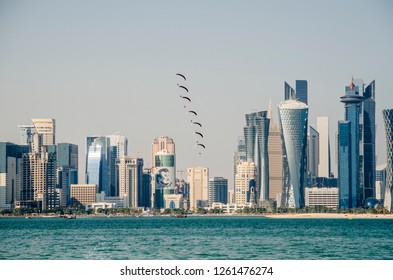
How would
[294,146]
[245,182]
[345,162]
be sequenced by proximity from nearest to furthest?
[294,146]
[345,162]
[245,182]

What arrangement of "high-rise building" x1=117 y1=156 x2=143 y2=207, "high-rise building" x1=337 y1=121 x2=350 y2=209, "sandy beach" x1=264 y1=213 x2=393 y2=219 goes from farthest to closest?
"high-rise building" x1=117 y1=156 x2=143 y2=207 < "high-rise building" x1=337 y1=121 x2=350 y2=209 < "sandy beach" x1=264 y1=213 x2=393 y2=219

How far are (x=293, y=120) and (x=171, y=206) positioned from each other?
116 ft

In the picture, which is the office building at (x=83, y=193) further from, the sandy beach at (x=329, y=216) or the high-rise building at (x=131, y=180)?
the sandy beach at (x=329, y=216)

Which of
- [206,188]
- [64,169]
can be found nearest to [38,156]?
[64,169]

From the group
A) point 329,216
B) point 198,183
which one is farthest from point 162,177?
point 329,216

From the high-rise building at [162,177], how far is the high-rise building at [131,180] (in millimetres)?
3148

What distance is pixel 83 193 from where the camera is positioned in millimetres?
168000

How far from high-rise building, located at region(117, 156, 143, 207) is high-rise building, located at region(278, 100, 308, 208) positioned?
3191 cm

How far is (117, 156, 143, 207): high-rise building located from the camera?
177250mm

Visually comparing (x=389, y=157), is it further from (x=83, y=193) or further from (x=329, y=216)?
(x=83, y=193)

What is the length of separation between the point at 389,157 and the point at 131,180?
201 ft

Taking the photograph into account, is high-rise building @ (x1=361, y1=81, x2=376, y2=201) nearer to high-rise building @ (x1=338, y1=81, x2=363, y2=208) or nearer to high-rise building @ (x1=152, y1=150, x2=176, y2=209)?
high-rise building @ (x1=338, y1=81, x2=363, y2=208)

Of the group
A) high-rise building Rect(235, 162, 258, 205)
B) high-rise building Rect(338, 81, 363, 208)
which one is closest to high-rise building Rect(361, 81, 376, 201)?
high-rise building Rect(338, 81, 363, 208)
